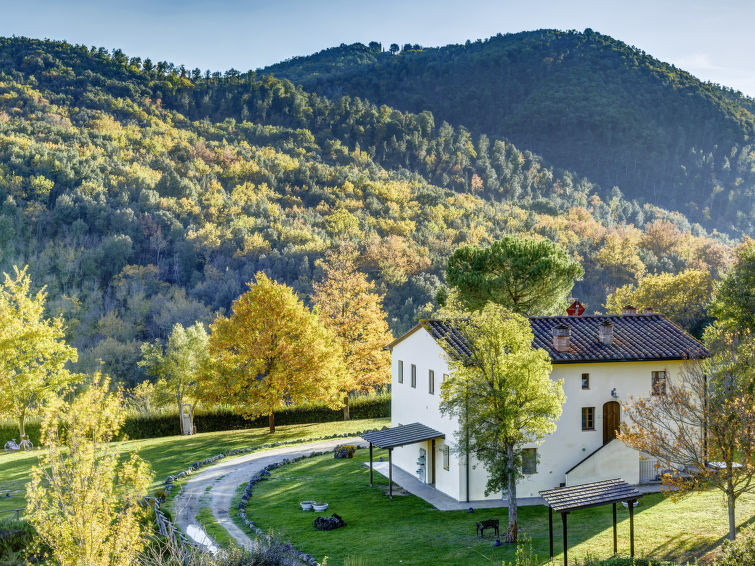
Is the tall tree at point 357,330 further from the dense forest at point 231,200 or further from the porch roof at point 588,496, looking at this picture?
the porch roof at point 588,496

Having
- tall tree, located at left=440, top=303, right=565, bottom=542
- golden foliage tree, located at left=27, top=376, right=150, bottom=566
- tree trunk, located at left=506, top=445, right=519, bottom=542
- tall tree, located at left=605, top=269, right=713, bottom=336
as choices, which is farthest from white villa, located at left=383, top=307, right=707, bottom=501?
tall tree, located at left=605, top=269, right=713, bottom=336

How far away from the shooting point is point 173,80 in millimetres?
138000

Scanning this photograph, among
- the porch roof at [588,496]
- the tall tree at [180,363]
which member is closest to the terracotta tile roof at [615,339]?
the porch roof at [588,496]

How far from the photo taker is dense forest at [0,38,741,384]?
77.1m

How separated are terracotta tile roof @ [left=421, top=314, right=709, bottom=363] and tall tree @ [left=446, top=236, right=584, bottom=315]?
1059 centimetres

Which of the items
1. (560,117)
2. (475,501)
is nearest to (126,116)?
(560,117)

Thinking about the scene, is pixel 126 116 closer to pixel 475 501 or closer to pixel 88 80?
pixel 88 80

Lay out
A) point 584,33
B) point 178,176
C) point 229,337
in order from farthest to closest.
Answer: point 584,33 → point 178,176 → point 229,337

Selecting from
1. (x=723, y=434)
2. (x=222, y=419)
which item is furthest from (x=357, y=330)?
(x=723, y=434)

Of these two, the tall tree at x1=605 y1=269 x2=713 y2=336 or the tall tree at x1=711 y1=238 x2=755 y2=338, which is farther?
the tall tree at x1=605 y1=269 x2=713 y2=336

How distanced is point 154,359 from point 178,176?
57.7m

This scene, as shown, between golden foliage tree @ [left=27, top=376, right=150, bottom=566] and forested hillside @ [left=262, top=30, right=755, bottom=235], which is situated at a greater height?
forested hillside @ [left=262, top=30, right=755, bottom=235]

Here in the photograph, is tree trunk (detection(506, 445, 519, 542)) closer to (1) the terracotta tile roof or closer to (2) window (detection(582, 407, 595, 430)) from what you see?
(1) the terracotta tile roof

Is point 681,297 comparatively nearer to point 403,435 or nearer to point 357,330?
point 357,330
